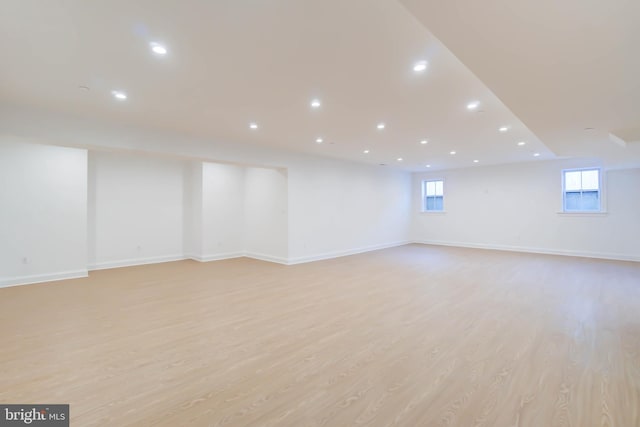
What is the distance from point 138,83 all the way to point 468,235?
987 centimetres

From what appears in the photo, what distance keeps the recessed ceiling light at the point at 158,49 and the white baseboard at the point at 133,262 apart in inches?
225

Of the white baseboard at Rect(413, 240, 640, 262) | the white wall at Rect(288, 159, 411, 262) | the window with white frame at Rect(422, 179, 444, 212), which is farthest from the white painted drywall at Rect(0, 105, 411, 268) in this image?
the white baseboard at Rect(413, 240, 640, 262)

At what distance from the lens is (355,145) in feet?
21.3

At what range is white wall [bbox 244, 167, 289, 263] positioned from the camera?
732 cm

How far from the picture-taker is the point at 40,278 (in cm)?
533

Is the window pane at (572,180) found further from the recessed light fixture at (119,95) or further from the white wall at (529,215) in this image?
the recessed light fixture at (119,95)

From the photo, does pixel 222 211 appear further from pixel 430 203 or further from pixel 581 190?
pixel 581 190

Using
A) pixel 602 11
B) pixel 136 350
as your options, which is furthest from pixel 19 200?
pixel 602 11

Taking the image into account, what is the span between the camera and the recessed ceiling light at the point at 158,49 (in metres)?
2.52

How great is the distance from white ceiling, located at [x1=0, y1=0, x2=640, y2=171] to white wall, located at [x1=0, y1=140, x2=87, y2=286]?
1.78 meters

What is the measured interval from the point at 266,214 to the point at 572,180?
844cm

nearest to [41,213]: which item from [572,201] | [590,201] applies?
[572,201]

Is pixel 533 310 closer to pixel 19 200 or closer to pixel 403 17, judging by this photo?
pixel 403 17

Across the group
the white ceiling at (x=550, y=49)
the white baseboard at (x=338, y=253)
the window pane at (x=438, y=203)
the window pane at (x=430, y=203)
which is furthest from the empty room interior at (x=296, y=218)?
the window pane at (x=430, y=203)
